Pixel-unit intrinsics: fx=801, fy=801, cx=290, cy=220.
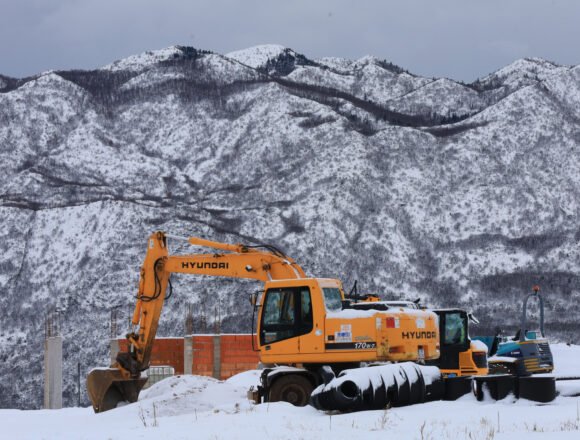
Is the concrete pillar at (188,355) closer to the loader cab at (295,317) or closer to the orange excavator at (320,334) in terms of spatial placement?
the orange excavator at (320,334)

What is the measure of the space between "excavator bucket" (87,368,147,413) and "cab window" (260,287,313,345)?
4246 millimetres

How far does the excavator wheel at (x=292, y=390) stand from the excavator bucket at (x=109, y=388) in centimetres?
461

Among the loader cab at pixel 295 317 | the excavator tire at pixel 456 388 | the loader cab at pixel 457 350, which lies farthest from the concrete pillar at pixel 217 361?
the excavator tire at pixel 456 388

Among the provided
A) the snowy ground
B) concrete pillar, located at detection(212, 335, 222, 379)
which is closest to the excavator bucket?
the snowy ground

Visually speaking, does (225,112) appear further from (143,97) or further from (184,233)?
(184,233)

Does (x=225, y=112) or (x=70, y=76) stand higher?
(x=70, y=76)

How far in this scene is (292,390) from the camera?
15398mm

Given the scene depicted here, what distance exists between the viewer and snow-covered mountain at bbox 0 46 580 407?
72.5 m

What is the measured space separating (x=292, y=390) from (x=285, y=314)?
1.49 metres

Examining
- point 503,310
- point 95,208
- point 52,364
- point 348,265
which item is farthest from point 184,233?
point 52,364

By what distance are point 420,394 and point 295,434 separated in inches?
179

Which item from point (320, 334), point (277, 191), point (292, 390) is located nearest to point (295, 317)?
point (320, 334)

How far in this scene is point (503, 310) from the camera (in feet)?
238

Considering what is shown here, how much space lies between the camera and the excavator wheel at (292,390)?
15258 mm
